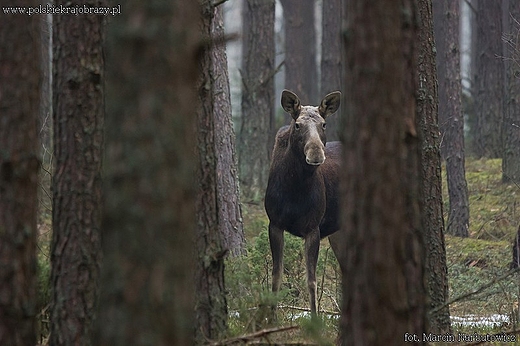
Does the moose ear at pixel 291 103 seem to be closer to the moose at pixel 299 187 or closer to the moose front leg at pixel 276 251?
the moose at pixel 299 187

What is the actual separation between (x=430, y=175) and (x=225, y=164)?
5.40 m

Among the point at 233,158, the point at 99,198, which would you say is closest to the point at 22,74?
the point at 99,198

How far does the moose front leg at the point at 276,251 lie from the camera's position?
10.5 metres

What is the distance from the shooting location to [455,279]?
12039mm

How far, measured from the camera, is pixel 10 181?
5375mm

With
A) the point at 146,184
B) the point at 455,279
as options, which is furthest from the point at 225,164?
the point at 146,184

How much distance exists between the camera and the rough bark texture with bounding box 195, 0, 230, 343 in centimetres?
632

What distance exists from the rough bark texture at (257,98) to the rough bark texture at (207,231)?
13497 millimetres

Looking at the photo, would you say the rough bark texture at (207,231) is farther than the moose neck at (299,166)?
No

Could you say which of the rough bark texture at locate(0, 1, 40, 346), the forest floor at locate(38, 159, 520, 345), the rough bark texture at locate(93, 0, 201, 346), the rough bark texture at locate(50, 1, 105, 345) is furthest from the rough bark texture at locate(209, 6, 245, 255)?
the rough bark texture at locate(93, 0, 201, 346)

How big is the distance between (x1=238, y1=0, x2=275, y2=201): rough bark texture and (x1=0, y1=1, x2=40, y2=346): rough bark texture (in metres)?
14.6

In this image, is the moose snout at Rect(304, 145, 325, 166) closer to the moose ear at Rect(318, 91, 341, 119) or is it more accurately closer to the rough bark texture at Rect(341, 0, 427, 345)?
the moose ear at Rect(318, 91, 341, 119)

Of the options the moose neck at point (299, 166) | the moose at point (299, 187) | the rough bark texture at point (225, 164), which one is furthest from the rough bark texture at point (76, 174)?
the rough bark texture at point (225, 164)

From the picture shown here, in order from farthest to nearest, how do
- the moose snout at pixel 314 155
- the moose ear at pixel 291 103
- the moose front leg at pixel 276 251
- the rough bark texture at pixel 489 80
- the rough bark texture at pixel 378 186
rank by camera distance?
the rough bark texture at pixel 489 80 < the moose ear at pixel 291 103 < the moose front leg at pixel 276 251 < the moose snout at pixel 314 155 < the rough bark texture at pixel 378 186
